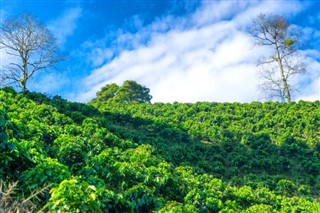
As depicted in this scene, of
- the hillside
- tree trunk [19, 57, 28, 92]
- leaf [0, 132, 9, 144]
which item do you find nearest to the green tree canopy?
the hillside

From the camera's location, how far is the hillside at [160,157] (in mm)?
7820

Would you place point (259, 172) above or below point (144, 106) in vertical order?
below

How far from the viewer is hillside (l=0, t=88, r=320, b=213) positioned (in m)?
7.82

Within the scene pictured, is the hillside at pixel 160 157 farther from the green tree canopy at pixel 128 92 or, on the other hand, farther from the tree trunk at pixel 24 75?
the green tree canopy at pixel 128 92

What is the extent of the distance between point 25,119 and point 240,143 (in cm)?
1176

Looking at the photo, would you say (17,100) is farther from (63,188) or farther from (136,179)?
(63,188)

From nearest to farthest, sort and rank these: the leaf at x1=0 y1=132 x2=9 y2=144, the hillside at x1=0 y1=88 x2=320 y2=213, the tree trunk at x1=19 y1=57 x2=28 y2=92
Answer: the leaf at x1=0 y1=132 x2=9 y2=144 < the hillside at x1=0 y1=88 x2=320 y2=213 < the tree trunk at x1=19 y1=57 x2=28 y2=92

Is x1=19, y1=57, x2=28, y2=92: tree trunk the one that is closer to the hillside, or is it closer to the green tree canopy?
the hillside

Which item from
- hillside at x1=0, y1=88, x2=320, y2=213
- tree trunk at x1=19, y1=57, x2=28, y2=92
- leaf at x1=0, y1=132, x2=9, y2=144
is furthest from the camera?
tree trunk at x1=19, y1=57, x2=28, y2=92

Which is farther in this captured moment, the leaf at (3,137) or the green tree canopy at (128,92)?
the green tree canopy at (128,92)

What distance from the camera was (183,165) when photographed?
17.0 metres

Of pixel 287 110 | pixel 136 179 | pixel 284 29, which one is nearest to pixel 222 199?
pixel 136 179

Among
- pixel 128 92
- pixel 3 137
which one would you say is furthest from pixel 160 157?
pixel 128 92

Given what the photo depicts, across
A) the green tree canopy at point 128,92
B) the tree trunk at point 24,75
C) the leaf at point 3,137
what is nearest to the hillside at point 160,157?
the leaf at point 3,137
